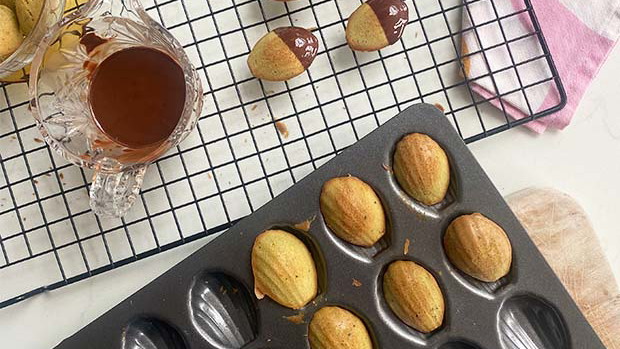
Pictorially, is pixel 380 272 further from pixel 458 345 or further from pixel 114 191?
pixel 114 191

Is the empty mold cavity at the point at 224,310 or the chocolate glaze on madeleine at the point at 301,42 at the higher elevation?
the chocolate glaze on madeleine at the point at 301,42

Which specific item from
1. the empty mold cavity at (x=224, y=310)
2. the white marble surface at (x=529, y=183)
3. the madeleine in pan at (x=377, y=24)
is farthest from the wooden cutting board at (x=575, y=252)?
Answer: the empty mold cavity at (x=224, y=310)

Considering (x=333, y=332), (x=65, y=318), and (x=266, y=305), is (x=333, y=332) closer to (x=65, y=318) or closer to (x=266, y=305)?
(x=266, y=305)

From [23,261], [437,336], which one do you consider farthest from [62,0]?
[437,336]

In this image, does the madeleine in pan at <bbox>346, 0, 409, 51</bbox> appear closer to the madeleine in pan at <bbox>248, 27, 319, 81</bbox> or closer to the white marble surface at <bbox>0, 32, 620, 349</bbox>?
the madeleine in pan at <bbox>248, 27, 319, 81</bbox>

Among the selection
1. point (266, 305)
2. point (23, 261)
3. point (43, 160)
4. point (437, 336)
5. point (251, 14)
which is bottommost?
point (437, 336)

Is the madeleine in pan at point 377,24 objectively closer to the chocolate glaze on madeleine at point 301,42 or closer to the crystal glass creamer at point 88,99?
the chocolate glaze on madeleine at point 301,42

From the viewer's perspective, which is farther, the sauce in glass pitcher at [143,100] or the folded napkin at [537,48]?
the folded napkin at [537,48]

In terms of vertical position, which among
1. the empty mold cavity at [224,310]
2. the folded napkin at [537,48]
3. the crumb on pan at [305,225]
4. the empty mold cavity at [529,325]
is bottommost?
the empty mold cavity at [529,325]
